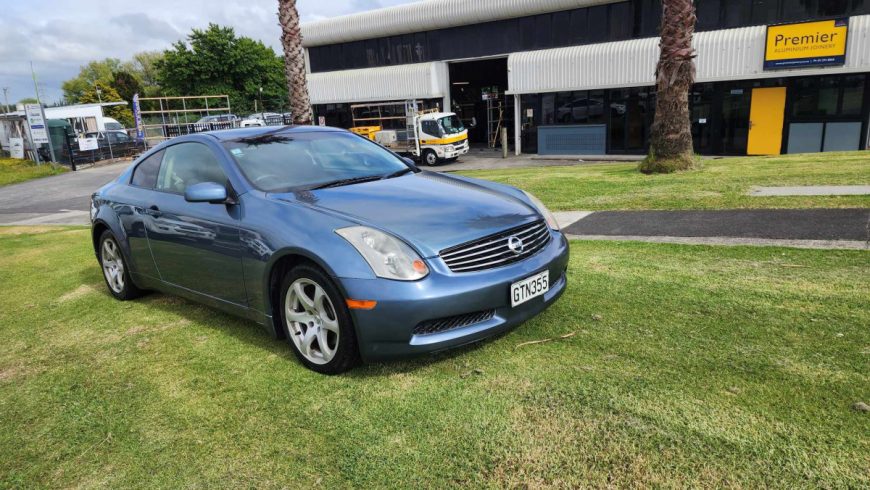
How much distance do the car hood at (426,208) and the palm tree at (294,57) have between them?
13.2 m

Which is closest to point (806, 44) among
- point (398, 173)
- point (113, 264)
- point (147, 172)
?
point (398, 173)

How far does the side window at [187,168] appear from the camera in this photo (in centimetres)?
412

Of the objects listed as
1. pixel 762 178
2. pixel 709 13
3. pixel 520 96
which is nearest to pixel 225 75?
pixel 520 96

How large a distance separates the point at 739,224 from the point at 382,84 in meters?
26.0

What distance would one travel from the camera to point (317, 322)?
3.31 m

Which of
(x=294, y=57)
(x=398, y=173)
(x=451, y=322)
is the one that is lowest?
(x=451, y=322)

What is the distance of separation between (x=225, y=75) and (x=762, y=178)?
2498 inches

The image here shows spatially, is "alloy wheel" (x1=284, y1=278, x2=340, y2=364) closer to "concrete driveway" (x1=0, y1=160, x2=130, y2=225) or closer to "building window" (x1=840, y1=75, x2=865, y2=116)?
"concrete driveway" (x1=0, y1=160, x2=130, y2=225)

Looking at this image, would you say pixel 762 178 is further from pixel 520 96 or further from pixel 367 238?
pixel 520 96

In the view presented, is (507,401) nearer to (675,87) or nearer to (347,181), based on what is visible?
(347,181)

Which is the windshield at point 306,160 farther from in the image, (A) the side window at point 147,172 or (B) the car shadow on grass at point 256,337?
(B) the car shadow on grass at point 256,337

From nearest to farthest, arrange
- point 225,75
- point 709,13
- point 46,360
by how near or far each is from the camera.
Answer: point 46,360 < point 709,13 < point 225,75

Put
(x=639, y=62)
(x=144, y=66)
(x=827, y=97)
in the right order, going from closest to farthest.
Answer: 1. (x=827, y=97)
2. (x=639, y=62)
3. (x=144, y=66)

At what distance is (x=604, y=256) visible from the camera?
17.6 ft
